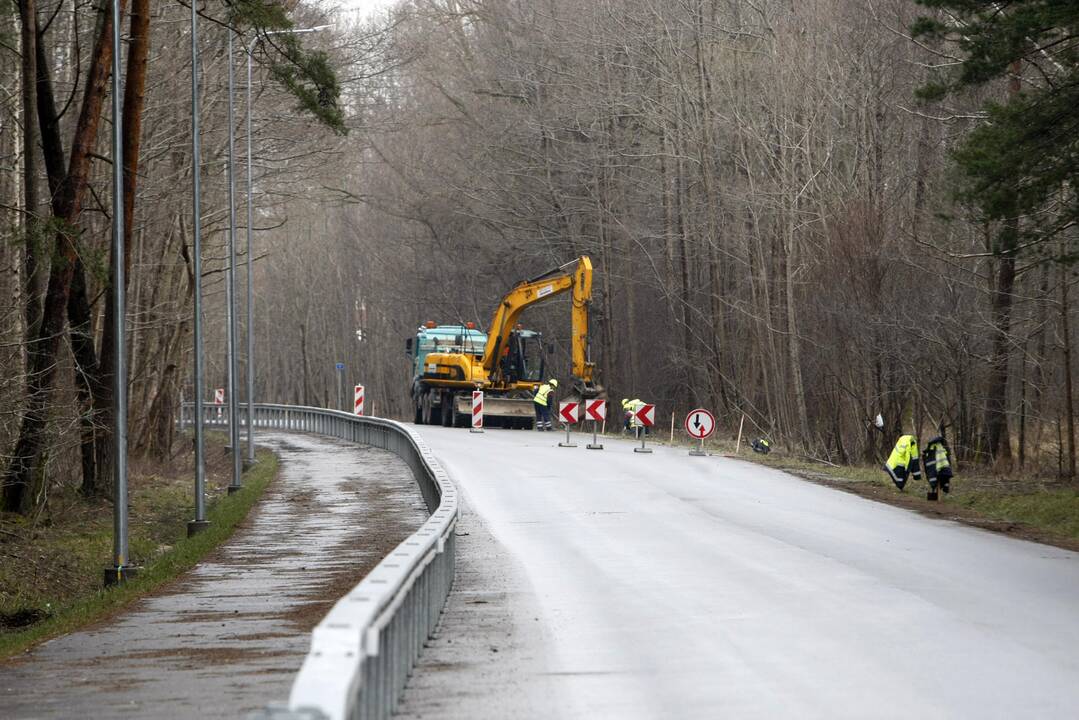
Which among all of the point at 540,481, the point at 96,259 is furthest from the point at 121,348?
the point at 540,481

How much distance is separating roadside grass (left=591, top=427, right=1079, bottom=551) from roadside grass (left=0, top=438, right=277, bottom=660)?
10.3 metres

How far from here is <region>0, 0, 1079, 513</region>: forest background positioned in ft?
79.0

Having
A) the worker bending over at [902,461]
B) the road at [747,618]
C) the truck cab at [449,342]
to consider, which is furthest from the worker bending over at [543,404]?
the road at [747,618]

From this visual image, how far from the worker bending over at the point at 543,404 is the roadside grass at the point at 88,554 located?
1327 cm

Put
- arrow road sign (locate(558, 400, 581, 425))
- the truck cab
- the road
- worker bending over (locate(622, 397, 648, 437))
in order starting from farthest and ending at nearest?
the truck cab
worker bending over (locate(622, 397, 648, 437))
arrow road sign (locate(558, 400, 581, 425))
the road

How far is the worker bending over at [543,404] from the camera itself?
45750mm

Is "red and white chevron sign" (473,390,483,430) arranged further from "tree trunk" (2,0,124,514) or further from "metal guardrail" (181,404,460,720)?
"metal guardrail" (181,404,460,720)

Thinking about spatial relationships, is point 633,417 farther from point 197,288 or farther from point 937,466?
point 197,288

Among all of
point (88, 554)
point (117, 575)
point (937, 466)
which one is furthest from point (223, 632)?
point (937, 466)

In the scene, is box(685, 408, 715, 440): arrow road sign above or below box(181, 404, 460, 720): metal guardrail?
above

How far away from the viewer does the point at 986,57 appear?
2042 centimetres

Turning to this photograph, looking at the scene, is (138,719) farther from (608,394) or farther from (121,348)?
(608,394)

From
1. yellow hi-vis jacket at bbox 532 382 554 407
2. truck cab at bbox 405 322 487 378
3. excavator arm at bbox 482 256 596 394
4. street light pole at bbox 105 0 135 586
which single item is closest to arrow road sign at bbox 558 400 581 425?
excavator arm at bbox 482 256 596 394

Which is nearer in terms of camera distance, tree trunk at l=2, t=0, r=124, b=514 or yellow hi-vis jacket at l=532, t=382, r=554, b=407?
tree trunk at l=2, t=0, r=124, b=514
